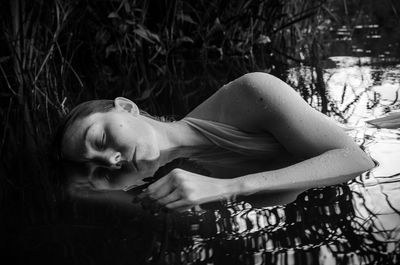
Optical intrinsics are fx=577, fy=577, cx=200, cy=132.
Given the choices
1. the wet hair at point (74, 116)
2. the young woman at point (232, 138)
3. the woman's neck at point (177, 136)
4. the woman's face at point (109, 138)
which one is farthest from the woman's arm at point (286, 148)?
the wet hair at point (74, 116)

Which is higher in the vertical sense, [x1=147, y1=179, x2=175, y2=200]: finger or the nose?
the nose

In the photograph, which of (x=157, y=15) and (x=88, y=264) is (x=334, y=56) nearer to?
(x=157, y=15)

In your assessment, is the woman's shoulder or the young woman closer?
the young woman

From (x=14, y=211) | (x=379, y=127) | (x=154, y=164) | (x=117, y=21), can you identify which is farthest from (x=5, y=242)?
(x=117, y=21)

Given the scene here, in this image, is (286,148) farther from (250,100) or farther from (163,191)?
(163,191)

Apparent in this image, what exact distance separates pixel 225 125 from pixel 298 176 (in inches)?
21.7

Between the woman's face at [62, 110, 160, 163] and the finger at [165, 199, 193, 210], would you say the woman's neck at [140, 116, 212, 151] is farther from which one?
the finger at [165, 199, 193, 210]

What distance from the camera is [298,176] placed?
1820 millimetres

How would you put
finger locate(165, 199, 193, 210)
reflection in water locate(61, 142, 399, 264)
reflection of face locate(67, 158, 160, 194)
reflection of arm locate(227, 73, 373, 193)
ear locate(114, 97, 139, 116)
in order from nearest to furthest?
reflection in water locate(61, 142, 399, 264)
finger locate(165, 199, 193, 210)
reflection of arm locate(227, 73, 373, 193)
reflection of face locate(67, 158, 160, 194)
ear locate(114, 97, 139, 116)

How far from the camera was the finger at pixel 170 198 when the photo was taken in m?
1.72

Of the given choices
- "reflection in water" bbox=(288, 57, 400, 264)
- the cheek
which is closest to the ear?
the cheek

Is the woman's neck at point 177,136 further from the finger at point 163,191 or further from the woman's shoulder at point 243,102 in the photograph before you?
the finger at point 163,191

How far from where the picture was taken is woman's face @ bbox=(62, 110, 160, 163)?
2143 mm

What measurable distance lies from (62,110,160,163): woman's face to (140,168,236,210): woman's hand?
386 mm
